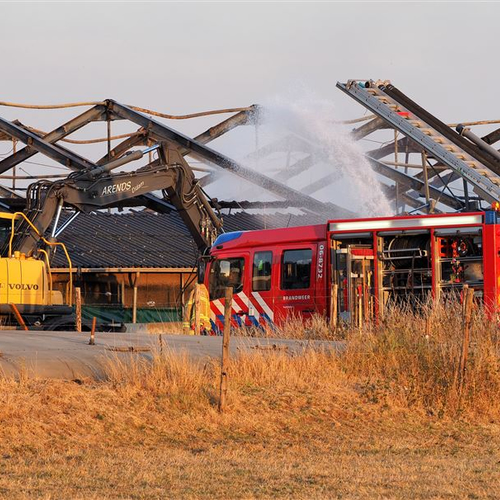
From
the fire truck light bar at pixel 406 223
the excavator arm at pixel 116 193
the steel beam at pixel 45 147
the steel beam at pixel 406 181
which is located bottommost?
the fire truck light bar at pixel 406 223

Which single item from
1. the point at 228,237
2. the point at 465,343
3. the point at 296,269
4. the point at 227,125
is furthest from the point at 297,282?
the point at 227,125

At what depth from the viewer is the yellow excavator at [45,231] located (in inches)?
998

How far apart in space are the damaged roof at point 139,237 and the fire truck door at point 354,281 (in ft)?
30.8

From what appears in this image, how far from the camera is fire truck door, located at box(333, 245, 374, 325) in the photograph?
2348 centimetres

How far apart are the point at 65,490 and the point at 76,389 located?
167 inches

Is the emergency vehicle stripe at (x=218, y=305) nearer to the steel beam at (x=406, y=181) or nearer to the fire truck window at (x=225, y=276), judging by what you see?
the fire truck window at (x=225, y=276)

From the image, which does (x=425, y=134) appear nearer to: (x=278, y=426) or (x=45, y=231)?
(x=45, y=231)

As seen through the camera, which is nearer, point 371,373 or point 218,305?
point 371,373

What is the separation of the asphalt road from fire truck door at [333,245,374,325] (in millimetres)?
3513

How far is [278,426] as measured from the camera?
→ 13758mm

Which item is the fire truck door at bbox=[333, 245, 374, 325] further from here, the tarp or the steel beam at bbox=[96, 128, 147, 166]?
the steel beam at bbox=[96, 128, 147, 166]

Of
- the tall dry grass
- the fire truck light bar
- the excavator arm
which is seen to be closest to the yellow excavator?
the excavator arm

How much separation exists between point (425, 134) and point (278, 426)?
15.4 meters

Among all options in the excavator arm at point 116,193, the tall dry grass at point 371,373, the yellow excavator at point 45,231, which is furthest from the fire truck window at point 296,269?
the tall dry grass at point 371,373
